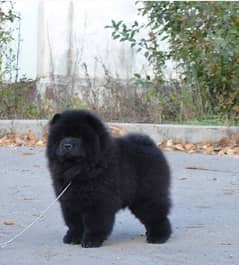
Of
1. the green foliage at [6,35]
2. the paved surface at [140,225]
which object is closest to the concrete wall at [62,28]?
the green foliage at [6,35]

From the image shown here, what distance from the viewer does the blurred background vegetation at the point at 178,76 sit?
1299 centimetres

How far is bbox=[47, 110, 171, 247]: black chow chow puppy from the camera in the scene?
5742 millimetres

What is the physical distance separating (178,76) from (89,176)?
8.22 meters

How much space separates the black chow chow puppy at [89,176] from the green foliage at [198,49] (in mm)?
6974

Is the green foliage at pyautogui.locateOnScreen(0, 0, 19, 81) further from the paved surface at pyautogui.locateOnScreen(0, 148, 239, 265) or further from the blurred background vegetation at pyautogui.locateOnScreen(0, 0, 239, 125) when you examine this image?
the paved surface at pyautogui.locateOnScreen(0, 148, 239, 265)

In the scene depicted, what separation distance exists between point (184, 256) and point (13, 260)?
119cm

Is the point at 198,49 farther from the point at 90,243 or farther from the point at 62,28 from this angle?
the point at 90,243

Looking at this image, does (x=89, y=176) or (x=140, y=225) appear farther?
(x=140, y=225)

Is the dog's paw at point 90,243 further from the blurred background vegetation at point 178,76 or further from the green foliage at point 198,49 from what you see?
the green foliage at point 198,49

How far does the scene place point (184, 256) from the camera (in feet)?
18.8

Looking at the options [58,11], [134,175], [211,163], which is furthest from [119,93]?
[134,175]

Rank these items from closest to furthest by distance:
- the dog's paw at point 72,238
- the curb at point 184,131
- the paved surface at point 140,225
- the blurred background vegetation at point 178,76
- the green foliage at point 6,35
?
the paved surface at point 140,225 < the dog's paw at point 72,238 < the curb at point 184,131 < the blurred background vegetation at point 178,76 < the green foliage at point 6,35

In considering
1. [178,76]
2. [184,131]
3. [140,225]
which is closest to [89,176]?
[140,225]

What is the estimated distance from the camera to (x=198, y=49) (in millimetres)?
13258
